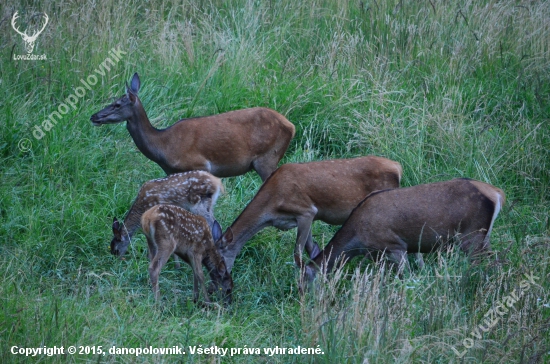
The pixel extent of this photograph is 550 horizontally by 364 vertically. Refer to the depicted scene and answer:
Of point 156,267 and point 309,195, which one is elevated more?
point 309,195

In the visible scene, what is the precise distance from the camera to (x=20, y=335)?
5.19 meters

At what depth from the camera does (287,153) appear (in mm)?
9328

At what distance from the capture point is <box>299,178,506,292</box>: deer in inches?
270

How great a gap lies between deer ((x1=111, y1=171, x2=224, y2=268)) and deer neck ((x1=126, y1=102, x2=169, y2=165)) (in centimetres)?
73

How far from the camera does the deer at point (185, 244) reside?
675 centimetres

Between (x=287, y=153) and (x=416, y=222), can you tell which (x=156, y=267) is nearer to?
(x=416, y=222)

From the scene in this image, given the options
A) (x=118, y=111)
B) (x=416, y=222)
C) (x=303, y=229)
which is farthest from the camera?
(x=118, y=111)

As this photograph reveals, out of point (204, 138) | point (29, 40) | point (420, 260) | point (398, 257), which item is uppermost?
point (29, 40)

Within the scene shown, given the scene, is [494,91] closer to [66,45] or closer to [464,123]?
[464,123]

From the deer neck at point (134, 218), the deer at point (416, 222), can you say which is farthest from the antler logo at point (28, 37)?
the deer at point (416, 222)

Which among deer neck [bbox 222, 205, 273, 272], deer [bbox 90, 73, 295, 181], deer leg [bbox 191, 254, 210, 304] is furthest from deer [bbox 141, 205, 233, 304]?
deer [bbox 90, 73, 295, 181]

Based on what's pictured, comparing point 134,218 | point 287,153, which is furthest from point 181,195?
point 287,153

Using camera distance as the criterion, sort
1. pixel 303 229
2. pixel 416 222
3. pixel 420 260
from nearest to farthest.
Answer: pixel 416 222, pixel 420 260, pixel 303 229

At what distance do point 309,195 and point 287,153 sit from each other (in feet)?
6.04
